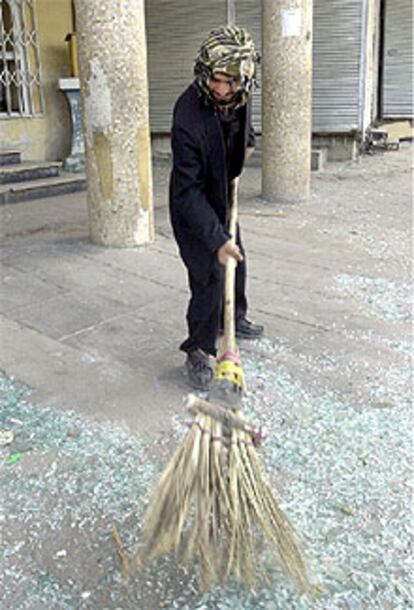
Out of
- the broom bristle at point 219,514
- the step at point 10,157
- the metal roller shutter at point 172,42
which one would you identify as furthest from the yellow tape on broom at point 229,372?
the metal roller shutter at point 172,42

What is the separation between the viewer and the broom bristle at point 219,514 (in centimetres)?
195

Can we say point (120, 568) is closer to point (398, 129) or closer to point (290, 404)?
point (290, 404)

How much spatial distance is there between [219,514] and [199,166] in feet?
5.04

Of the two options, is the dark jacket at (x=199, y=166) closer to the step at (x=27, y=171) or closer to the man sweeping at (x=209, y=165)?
the man sweeping at (x=209, y=165)

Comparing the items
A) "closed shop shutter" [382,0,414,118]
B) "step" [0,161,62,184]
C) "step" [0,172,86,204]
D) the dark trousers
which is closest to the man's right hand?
the dark trousers

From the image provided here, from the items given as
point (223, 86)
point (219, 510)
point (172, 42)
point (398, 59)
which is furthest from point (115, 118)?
point (398, 59)

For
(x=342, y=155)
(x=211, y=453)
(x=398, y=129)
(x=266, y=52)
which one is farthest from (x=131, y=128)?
(x=398, y=129)

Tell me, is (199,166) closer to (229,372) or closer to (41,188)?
(229,372)

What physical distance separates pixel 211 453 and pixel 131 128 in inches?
155

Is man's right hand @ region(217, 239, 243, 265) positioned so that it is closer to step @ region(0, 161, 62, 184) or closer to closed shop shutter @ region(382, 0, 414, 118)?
step @ region(0, 161, 62, 184)

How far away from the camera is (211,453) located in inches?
79.8

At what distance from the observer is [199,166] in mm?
2873

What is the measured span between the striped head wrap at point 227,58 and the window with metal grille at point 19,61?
717cm

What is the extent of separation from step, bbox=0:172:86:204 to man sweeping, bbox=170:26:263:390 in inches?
203
